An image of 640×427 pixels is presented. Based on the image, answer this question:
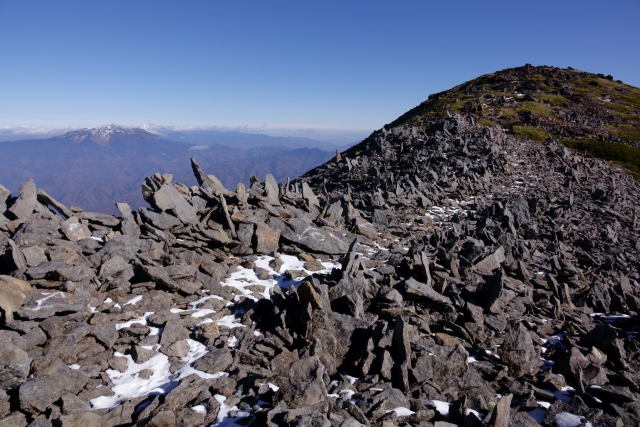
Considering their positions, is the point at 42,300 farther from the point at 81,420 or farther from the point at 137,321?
the point at 81,420

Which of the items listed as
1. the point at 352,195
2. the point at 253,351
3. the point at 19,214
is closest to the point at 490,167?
the point at 352,195

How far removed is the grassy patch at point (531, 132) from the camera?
64688mm

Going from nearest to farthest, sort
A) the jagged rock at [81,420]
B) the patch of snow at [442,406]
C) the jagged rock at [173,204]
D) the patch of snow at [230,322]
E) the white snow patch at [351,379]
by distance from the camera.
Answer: the jagged rock at [81,420] → the patch of snow at [442,406] → the white snow patch at [351,379] → the patch of snow at [230,322] → the jagged rock at [173,204]

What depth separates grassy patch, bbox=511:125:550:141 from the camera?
6469 centimetres

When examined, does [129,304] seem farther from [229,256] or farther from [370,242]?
[370,242]

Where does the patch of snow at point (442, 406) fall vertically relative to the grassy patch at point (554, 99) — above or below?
below

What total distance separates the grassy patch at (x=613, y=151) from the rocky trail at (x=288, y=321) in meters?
47.2

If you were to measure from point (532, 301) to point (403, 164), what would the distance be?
30407 millimetres

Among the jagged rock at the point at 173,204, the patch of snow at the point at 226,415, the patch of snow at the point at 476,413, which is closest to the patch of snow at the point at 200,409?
the patch of snow at the point at 226,415

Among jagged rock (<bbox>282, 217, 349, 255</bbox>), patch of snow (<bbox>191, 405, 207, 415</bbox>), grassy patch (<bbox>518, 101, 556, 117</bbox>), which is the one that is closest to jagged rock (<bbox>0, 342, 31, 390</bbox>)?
patch of snow (<bbox>191, 405, 207, 415</bbox>)

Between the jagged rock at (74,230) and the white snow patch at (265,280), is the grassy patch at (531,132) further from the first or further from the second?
the jagged rock at (74,230)

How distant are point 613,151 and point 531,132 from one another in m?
13.4

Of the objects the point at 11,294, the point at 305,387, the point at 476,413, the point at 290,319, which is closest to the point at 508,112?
the point at 290,319

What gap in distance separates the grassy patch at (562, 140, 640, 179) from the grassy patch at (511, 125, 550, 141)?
Result: 424 centimetres
